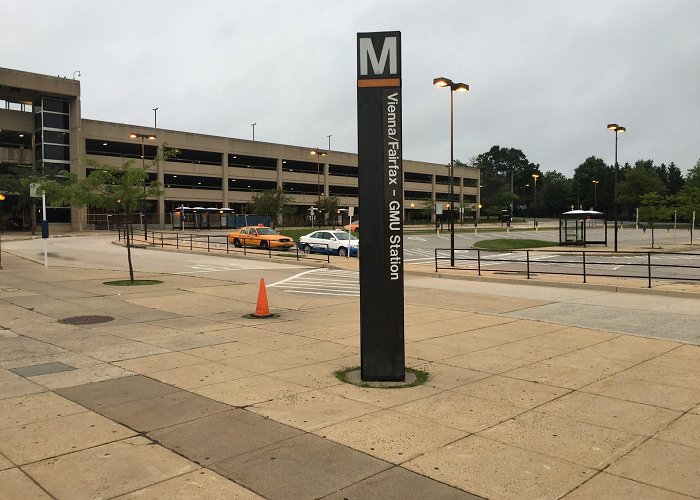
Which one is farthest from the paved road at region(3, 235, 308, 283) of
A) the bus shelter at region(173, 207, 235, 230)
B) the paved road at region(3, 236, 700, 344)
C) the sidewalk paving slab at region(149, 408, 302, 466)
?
the bus shelter at region(173, 207, 235, 230)

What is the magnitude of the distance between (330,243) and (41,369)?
25.2 metres

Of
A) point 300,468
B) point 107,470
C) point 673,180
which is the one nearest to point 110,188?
point 107,470

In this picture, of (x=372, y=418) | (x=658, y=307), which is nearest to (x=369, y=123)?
(x=372, y=418)

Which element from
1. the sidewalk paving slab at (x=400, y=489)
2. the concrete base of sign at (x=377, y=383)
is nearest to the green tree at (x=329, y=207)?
the concrete base of sign at (x=377, y=383)

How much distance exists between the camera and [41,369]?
7715mm

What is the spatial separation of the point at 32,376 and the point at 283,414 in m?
3.65

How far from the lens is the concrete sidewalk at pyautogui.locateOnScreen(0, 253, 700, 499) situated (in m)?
4.36

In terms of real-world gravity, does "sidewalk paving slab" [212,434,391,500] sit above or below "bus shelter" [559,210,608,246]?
below

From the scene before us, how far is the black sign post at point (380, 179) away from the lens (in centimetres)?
690

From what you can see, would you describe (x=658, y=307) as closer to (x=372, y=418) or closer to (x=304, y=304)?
(x=304, y=304)

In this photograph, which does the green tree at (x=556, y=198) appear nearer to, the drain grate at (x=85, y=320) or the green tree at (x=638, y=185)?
the green tree at (x=638, y=185)

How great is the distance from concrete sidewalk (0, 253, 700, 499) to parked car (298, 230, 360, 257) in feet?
68.5

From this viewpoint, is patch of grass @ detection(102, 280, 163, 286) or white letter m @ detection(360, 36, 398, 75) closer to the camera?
white letter m @ detection(360, 36, 398, 75)

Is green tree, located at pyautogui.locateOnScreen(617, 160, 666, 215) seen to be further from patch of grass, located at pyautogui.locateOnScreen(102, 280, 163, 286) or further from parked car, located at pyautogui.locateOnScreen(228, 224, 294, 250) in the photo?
patch of grass, located at pyautogui.locateOnScreen(102, 280, 163, 286)
